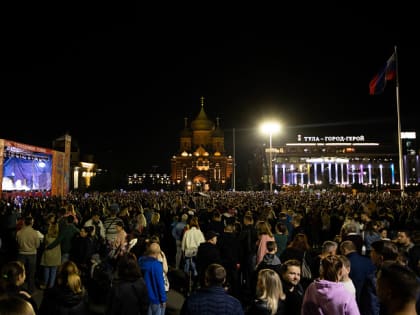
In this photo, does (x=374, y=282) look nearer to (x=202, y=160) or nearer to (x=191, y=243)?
A: (x=191, y=243)

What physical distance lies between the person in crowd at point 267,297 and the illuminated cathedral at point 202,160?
259 feet

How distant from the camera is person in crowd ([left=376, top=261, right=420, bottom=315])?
2701 millimetres

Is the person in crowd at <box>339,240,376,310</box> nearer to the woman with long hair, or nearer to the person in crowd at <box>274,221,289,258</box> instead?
the woman with long hair

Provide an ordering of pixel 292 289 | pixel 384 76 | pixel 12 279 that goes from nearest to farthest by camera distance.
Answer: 1. pixel 12 279
2. pixel 292 289
3. pixel 384 76

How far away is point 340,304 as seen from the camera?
381 cm

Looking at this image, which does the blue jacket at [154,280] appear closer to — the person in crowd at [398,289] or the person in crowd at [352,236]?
the person in crowd at [398,289]

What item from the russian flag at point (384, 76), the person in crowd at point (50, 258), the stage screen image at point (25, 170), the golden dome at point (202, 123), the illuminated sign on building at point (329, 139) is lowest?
the person in crowd at point (50, 258)

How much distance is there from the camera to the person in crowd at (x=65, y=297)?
4.21 m

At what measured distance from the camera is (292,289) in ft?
15.3

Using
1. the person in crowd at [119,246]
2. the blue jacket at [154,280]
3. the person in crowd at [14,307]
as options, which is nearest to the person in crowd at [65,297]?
the blue jacket at [154,280]

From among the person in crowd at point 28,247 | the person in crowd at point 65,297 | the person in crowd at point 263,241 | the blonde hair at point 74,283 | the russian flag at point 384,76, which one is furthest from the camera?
the russian flag at point 384,76

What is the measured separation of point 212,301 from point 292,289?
1.34m

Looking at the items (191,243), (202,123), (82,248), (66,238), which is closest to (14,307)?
(82,248)

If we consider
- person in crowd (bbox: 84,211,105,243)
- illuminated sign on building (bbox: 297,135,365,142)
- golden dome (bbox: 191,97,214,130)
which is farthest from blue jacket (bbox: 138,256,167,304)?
illuminated sign on building (bbox: 297,135,365,142)
